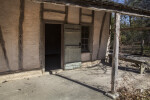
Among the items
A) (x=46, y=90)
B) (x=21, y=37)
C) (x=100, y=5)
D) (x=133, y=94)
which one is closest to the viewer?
(x=100, y=5)

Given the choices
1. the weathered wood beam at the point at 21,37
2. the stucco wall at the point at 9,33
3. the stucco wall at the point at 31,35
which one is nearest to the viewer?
the stucco wall at the point at 9,33

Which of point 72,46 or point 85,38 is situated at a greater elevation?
point 85,38

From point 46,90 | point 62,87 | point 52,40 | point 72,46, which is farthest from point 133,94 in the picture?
point 52,40

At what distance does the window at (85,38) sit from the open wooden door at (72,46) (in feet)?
1.61

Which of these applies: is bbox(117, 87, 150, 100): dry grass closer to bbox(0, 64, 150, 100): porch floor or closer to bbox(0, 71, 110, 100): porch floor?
bbox(0, 64, 150, 100): porch floor

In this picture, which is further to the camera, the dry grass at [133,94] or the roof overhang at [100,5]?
the dry grass at [133,94]

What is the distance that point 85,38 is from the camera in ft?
22.1

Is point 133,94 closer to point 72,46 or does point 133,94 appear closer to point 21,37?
point 72,46

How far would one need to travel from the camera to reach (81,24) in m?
6.24

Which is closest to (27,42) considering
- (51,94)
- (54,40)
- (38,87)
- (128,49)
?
(38,87)

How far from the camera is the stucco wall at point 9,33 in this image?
4234 millimetres

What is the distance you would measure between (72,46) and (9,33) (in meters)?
2.54

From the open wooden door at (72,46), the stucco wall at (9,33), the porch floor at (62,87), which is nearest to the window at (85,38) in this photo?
the open wooden door at (72,46)

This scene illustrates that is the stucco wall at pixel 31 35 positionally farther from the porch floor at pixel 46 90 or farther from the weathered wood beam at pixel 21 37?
the porch floor at pixel 46 90
